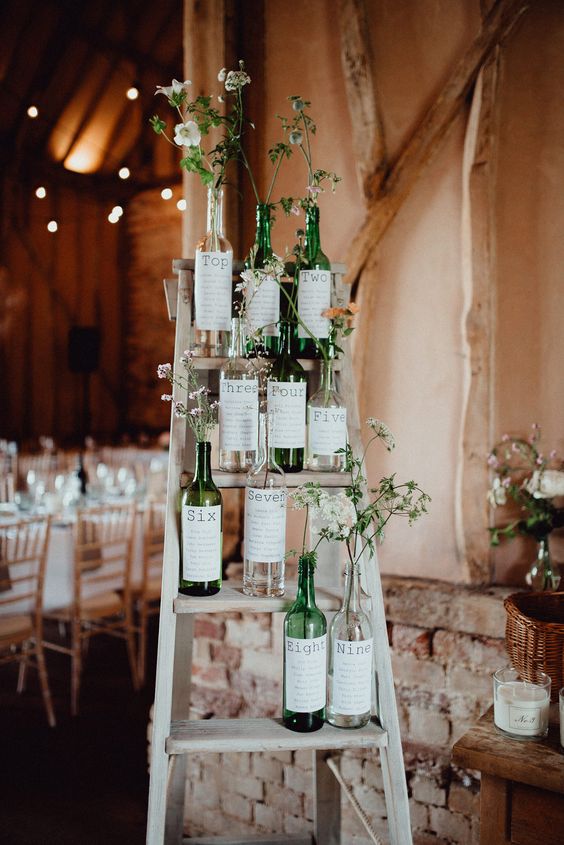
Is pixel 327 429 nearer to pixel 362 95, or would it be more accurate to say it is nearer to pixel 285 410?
pixel 285 410

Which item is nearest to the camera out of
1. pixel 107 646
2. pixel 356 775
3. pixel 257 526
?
pixel 257 526

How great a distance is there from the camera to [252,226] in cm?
256

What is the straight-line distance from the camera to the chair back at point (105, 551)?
12.2ft

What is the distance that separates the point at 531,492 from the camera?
212 centimetres

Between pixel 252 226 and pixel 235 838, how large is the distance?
192 centimetres

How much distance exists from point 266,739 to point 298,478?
527 mm

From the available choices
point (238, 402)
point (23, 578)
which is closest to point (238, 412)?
point (238, 402)

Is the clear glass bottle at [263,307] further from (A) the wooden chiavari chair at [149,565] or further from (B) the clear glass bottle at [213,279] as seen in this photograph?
(A) the wooden chiavari chair at [149,565]

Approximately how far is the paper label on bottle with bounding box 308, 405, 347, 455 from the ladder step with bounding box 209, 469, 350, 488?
52 millimetres

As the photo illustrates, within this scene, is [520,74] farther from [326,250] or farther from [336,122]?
[326,250]

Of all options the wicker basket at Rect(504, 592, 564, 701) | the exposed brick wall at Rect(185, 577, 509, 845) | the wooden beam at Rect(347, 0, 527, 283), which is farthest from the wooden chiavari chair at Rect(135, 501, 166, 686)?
the wicker basket at Rect(504, 592, 564, 701)

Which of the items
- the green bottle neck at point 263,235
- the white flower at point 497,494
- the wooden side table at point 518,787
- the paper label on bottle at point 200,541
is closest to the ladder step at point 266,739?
the wooden side table at point 518,787

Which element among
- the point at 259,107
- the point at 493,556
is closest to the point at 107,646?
the point at 493,556

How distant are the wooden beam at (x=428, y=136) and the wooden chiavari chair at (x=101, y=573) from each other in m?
1.98
